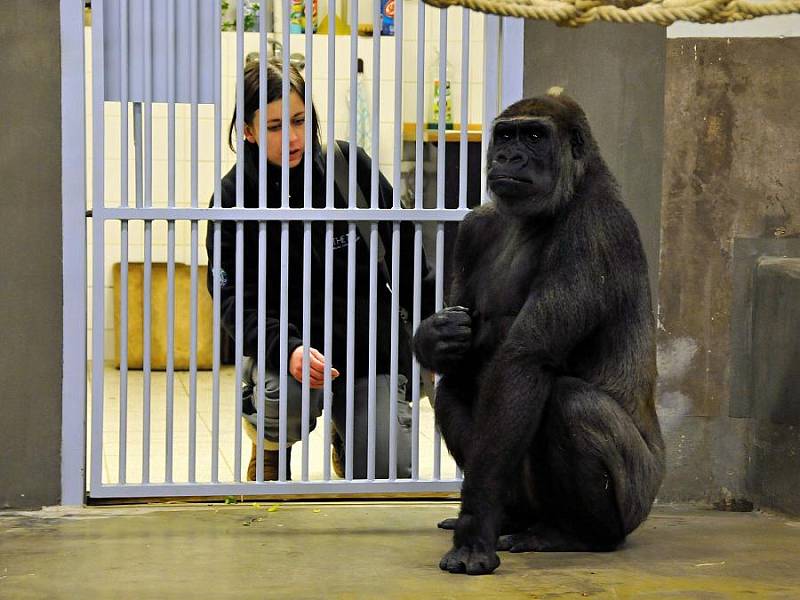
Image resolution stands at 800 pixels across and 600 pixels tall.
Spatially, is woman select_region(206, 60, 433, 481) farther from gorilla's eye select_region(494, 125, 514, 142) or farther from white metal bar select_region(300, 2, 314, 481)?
gorilla's eye select_region(494, 125, 514, 142)

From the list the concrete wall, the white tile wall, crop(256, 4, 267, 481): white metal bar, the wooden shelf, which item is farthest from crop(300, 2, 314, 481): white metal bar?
the white tile wall

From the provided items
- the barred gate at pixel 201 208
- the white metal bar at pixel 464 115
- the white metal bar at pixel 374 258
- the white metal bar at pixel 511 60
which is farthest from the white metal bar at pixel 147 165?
the white metal bar at pixel 511 60

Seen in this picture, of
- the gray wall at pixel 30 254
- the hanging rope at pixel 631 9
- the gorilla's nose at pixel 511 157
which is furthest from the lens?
the gray wall at pixel 30 254

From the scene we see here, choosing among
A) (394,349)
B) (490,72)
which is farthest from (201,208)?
(490,72)

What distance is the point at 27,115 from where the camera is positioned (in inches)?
135

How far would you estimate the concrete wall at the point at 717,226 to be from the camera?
3604 mm

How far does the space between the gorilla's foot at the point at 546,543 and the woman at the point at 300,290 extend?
25.6 inches

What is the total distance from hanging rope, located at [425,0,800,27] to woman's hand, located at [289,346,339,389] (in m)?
1.74

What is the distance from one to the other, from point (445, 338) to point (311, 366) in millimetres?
644

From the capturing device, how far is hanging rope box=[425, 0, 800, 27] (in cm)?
191

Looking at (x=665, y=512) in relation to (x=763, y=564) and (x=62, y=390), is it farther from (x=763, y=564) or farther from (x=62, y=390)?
(x=62, y=390)

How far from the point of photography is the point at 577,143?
3.07m

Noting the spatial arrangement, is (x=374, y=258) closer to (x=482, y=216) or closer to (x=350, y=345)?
(x=350, y=345)

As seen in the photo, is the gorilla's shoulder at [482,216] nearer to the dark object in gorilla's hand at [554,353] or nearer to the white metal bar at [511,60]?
the dark object in gorilla's hand at [554,353]
